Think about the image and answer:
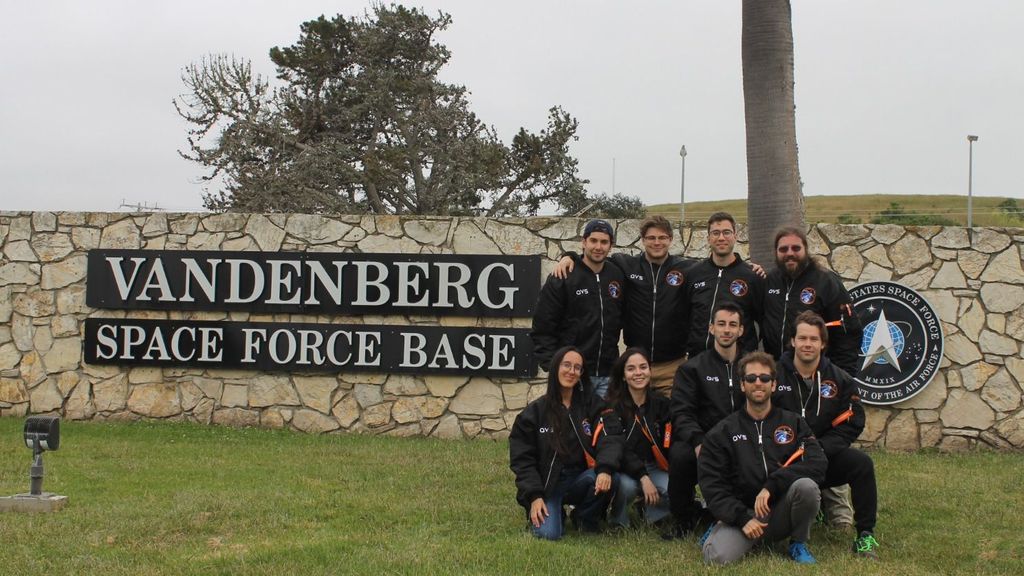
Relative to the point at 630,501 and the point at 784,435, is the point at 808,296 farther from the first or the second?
the point at 630,501

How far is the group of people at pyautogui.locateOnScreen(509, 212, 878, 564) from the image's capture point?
17.9 ft

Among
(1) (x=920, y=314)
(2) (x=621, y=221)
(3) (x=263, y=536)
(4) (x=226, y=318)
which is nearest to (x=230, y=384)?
(4) (x=226, y=318)

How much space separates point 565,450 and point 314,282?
5004 mm

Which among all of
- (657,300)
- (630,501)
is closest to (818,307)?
(657,300)

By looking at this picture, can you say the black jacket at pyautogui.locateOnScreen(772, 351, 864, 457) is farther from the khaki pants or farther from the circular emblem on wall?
the circular emblem on wall

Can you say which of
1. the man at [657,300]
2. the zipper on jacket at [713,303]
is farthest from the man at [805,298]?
the man at [657,300]

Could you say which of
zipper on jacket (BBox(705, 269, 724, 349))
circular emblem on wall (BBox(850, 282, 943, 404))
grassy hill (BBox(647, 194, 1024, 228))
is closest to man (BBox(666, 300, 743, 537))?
zipper on jacket (BBox(705, 269, 724, 349))

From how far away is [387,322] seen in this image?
10.3m

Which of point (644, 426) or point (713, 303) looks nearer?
point (644, 426)

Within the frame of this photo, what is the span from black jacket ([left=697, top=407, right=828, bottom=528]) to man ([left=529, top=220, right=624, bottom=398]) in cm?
103

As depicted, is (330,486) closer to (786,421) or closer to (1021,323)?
(786,421)

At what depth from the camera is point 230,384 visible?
34.5 ft

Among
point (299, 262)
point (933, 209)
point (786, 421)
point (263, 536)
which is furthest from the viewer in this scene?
point (933, 209)

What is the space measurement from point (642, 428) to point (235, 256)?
5635 millimetres
